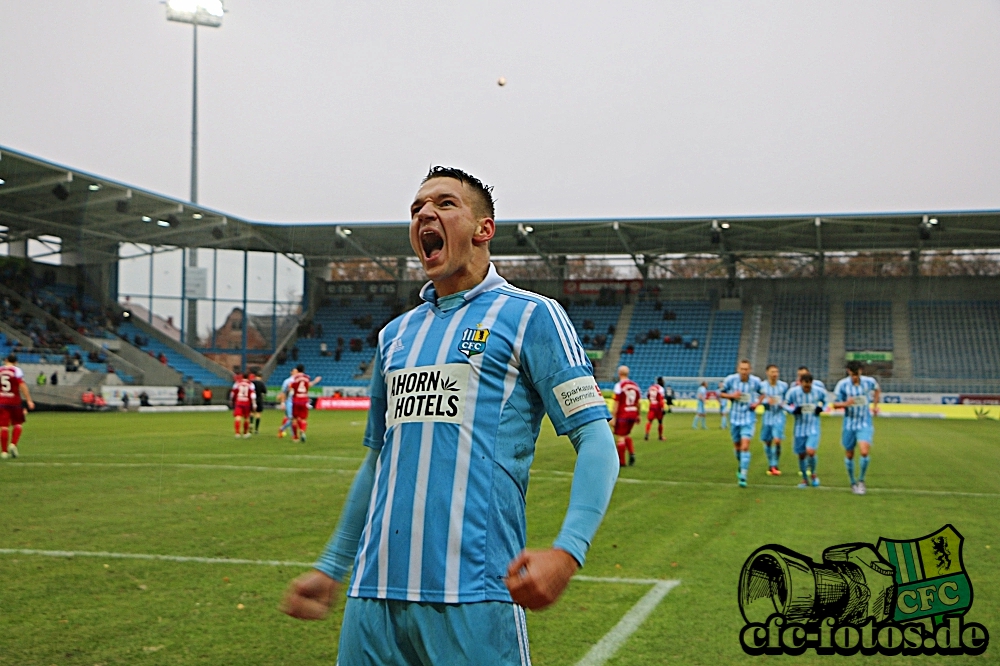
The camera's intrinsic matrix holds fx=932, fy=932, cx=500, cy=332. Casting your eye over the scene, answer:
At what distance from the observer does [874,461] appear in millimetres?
21172

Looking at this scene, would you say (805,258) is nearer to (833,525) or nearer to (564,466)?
(564,466)

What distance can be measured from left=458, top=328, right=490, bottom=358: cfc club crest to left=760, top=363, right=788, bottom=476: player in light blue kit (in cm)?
1412

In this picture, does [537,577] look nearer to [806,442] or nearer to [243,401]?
[806,442]

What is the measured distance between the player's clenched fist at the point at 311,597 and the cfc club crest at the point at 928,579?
517 centimetres

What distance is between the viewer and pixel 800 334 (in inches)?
2128

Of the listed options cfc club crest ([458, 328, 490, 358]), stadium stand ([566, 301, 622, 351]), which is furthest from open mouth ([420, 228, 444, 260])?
stadium stand ([566, 301, 622, 351])

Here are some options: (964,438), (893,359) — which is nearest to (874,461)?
(964,438)

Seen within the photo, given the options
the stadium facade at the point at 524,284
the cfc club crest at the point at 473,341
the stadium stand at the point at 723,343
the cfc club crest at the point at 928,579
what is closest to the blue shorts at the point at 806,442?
the cfc club crest at the point at 928,579

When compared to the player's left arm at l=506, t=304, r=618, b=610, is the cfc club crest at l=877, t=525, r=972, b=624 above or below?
below

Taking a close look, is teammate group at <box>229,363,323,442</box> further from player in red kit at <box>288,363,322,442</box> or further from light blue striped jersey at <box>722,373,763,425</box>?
light blue striped jersey at <box>722,373,763,425</box>

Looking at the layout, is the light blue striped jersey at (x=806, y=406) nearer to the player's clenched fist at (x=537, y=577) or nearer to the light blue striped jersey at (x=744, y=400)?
the light blue striped jersey at (x=744, y=400)

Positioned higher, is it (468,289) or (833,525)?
(468,289)

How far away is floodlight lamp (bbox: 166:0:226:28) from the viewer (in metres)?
41.2

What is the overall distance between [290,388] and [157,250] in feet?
103
